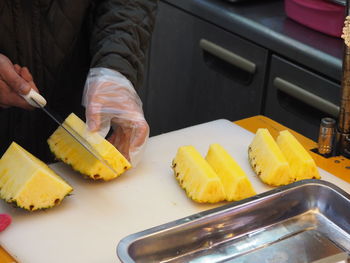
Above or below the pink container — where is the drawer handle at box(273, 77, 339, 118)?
below

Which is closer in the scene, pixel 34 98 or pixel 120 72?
pixel 34 98

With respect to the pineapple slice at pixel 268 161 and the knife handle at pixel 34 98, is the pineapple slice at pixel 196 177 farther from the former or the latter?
the knife handle at pixel 34 98

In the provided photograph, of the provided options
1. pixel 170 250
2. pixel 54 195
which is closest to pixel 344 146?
pixel 170 250

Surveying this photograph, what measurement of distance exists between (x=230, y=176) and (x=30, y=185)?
1.27ft

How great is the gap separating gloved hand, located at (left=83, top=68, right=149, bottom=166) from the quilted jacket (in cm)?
6

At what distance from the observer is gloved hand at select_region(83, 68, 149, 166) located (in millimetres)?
1506

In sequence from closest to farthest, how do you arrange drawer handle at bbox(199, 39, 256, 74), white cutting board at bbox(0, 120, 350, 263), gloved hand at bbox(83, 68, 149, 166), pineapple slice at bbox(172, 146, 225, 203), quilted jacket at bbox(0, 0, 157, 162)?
white cutting board at bbox(0, 120, 350, 263)
pineapple slice at bbox(172, 146, 225, 203)
gloved hand at bbox(83, 68, 149, 166)
quilted jacket at bbox(0, 0, 157, 162)
drawer handle at bbox(199, 39, 256, 74)

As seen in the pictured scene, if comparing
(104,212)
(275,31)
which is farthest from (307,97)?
(104,212)

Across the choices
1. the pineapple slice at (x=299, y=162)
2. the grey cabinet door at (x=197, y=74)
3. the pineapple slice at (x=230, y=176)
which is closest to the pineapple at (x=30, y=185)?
the pineapple slice at (x=230, y=176)

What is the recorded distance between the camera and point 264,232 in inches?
54.7

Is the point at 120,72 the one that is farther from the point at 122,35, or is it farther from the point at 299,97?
the point at 299,97

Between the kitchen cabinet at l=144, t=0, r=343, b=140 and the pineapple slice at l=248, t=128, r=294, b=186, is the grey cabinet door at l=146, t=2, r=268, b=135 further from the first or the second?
the pineapple slice at l=248, t=128, r=294, b=186

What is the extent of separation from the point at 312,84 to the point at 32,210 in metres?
1.05

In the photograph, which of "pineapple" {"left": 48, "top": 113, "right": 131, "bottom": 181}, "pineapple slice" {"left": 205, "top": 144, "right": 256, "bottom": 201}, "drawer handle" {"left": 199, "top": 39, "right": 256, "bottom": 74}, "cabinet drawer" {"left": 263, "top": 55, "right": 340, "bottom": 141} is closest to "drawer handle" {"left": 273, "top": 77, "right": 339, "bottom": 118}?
"cabinet drawer" {"left": 263, "top": 55, "right": 340, "bottom": 141}
